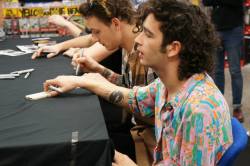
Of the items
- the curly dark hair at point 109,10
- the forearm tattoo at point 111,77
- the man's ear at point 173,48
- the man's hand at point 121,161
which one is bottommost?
the man's hand at point 121,161

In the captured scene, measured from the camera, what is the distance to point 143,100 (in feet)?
4.75

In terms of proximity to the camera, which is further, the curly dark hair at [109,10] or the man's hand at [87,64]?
the man's hand at [87,64]

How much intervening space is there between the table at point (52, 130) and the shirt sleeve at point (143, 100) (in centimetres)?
14

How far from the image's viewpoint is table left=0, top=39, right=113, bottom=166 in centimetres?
106

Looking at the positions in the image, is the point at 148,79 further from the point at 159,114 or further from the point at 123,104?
the point at 159,114

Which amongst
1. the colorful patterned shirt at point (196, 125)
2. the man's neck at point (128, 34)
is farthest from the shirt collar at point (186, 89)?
the man's neck at point (128, 34)

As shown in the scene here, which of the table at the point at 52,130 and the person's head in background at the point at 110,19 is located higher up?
the person's head in background at the point at 110,19

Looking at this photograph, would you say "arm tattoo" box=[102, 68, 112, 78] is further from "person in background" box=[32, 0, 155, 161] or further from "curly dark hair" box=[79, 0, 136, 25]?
"curly dark hair" box=[79, 0, 136, 25]

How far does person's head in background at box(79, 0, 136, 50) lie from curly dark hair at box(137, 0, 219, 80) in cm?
57

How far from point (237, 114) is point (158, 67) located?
2235 mm

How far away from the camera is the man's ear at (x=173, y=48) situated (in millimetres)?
1099

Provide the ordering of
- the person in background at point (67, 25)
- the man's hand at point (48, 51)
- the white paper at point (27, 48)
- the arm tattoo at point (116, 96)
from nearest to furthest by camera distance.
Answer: the arm tattoo at point (116, 96)
the man's hand at point (48, 51)
the white paper at point (27, 48)
the person in background at point (67, 25)

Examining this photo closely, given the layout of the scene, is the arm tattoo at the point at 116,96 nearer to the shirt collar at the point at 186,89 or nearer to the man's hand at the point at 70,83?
the man's hand at the point at 70,83

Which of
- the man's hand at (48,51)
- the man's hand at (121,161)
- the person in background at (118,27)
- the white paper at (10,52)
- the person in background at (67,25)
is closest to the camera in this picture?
the man's hand at (121,161)
